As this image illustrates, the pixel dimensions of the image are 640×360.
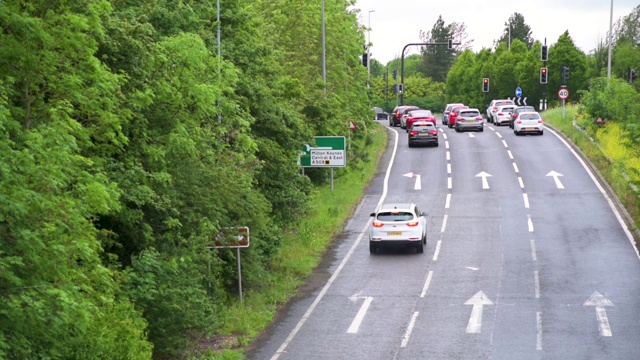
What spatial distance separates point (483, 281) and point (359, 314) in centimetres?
516

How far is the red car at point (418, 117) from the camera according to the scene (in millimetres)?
59978

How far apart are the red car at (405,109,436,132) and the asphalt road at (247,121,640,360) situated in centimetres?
1092

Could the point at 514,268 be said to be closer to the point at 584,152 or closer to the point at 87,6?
the point at 87,6

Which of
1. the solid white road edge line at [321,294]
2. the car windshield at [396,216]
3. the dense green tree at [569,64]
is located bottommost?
the solid white road edge line at [321,294]

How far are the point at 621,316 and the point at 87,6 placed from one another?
49.4 feet

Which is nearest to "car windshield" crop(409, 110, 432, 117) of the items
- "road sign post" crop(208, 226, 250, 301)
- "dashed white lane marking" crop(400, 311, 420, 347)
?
"dashed white lane marking" crop(400, 311, 420, 347)

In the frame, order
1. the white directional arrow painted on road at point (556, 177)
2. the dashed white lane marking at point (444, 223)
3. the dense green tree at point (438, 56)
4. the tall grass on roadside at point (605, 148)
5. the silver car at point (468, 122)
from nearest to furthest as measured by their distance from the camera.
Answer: the dashed white lane marking at point (444, 223), the tall grass on roadside at point (605, 148), the white directional arrow painted on road at point (556, 177), the silver car at point (468, 122), the dense green tree at point (438, 56)

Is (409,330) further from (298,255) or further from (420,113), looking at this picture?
(420,113)

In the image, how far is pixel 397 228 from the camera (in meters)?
32.8

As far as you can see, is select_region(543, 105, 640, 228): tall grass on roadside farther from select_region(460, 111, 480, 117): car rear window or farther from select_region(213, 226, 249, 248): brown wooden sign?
select_region(213, 226, 249, 248): brown wooden sign

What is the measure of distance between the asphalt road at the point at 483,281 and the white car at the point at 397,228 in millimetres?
552

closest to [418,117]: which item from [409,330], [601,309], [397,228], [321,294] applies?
[397,228]

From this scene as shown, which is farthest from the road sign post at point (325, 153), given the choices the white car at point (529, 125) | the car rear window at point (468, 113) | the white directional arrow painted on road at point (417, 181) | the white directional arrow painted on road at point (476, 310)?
the car rear window at point (468, 113)

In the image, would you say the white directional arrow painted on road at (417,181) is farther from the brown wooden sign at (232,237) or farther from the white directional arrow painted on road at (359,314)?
the brown wooden sign at (232,237)
